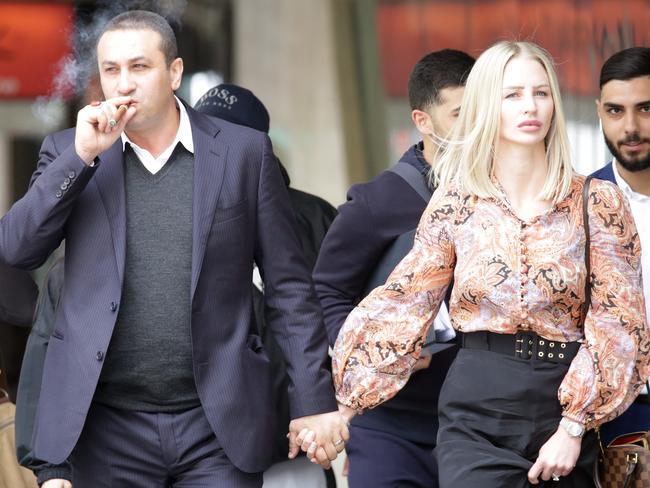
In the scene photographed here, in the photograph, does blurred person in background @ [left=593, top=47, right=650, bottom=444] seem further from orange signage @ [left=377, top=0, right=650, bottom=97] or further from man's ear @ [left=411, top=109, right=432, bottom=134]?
orange signage @ [left=377, top=0, right=650, bottom=97]

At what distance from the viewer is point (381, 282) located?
518 centimetres

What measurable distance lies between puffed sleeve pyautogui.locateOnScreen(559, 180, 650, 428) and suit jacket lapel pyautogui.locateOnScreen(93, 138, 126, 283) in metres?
1.40

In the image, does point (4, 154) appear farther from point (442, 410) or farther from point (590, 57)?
point (442, 410)

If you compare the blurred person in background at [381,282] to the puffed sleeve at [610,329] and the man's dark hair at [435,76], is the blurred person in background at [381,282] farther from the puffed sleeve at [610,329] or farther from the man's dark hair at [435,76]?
the puffed sleeve at [610,329]

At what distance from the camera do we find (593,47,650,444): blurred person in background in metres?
5.60

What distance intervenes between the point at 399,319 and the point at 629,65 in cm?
213

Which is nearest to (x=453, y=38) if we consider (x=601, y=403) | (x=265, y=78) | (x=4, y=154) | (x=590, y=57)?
(x=590, y=57)

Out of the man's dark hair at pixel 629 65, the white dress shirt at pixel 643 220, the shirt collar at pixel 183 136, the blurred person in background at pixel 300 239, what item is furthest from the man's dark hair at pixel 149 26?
the man's dark hair at pixel 629 65

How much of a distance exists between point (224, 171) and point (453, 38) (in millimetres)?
4606

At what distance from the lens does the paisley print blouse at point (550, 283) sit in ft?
13.1

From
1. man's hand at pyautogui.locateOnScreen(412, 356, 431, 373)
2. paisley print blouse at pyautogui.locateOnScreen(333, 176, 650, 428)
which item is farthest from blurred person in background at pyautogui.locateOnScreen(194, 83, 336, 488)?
paisley print blouse at pyautogui.locateOnScreen(333, 176, 650, 428)

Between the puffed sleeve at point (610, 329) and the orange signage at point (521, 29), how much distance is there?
2.78m

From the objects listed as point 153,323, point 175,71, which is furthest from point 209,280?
point 175,71

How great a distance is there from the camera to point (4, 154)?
1022cm
